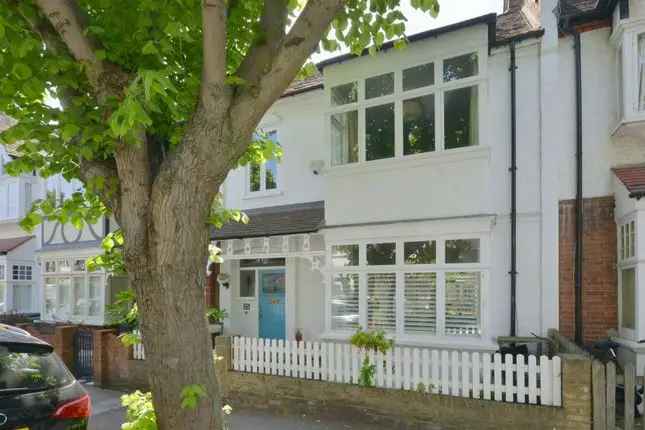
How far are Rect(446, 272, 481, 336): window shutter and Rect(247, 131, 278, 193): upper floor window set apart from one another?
5159mm

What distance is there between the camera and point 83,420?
175 inches

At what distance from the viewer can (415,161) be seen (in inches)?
355

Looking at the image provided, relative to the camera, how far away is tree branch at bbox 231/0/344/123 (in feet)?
12.2

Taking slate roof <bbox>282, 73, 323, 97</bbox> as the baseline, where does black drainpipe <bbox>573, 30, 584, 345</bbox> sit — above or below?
below

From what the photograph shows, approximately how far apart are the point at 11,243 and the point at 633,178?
1889 cm

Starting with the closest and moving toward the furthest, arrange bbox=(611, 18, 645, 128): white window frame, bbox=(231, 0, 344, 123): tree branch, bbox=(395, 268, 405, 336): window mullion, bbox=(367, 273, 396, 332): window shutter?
1. bbox=(231, 0, 344, 123): tree branch
2. bbox=(611, 18, 645, 128): white window frame
3. bbox=(395, 268, 405, 336): window mullion
4. bbox=(367, 273, 396, 332): window shutter

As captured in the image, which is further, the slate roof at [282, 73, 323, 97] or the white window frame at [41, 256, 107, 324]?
the white window frame at [41, 256, 107, 324]

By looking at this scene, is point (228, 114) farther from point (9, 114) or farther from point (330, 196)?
point (330, 196)

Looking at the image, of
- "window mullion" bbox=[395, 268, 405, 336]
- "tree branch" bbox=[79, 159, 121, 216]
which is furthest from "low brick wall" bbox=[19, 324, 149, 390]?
"tree branch" bbox=[79, 159, 121, 216]

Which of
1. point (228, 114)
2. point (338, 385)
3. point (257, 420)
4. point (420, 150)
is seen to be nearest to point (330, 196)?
point (420, 150)

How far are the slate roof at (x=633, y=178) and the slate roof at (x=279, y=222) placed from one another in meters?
5.26

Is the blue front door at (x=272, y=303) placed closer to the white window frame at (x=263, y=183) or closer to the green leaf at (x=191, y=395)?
the white window frame at (x=263, y=183)

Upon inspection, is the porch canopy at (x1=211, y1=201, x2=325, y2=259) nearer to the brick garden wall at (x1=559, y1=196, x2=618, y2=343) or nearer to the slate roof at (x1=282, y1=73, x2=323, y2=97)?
the slate roof at (x1=282, y1=73, x2=323, y2=97)

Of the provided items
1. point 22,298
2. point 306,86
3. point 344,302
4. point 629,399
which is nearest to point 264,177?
point 306,86
